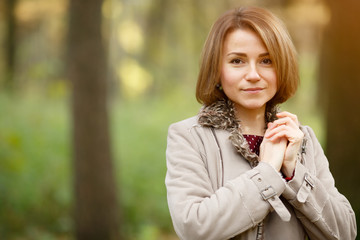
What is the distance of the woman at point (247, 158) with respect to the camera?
2.23 meters

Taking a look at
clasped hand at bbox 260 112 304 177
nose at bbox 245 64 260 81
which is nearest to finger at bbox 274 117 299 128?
clasped hand at bbox 260 112 304 177

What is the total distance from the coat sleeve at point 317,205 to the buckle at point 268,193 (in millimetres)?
116

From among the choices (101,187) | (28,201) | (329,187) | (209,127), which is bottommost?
(28,201)

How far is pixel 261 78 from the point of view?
96.4 inches

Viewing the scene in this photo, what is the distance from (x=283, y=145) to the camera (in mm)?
2381

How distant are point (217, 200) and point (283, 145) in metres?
0.43

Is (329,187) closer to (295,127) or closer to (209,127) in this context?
(295,127)

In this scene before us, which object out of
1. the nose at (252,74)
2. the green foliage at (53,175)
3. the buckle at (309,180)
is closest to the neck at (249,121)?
the nose at (252,74)

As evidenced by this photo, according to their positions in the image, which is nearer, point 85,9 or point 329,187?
point 329,187

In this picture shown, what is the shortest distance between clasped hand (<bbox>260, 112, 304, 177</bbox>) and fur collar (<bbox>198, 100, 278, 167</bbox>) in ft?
0.25

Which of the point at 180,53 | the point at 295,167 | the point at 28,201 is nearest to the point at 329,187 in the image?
the point at 295,167

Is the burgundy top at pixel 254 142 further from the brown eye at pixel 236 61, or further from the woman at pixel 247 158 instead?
the brown eye at pixel 236 61

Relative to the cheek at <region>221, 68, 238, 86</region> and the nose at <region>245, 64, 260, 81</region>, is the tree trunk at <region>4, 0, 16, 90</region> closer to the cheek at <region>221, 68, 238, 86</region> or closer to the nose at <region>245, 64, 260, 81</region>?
the cheek at <region>221, 68, 238, 86</region>

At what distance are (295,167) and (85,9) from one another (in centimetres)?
481
